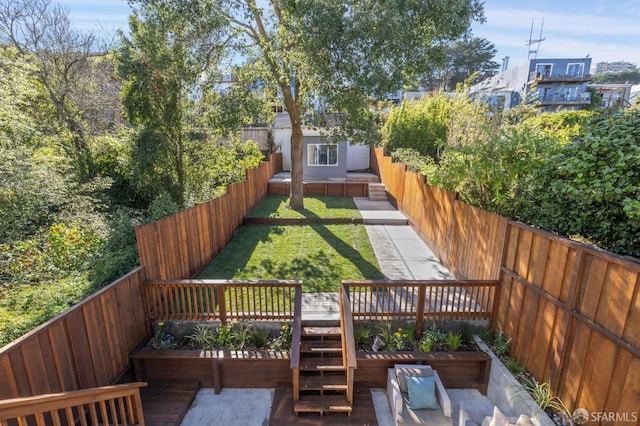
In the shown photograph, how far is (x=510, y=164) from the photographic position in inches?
196

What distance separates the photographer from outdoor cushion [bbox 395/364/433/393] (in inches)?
169

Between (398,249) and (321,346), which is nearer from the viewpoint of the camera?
(321,346)

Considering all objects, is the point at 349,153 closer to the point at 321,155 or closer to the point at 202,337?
the point at 321,155

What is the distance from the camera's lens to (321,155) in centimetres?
1730

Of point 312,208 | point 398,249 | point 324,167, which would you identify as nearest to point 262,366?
point 398,249

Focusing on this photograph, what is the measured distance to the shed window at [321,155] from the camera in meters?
17.1

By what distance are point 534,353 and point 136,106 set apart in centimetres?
938

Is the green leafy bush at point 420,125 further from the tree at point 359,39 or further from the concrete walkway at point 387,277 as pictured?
the tree at point 359,39

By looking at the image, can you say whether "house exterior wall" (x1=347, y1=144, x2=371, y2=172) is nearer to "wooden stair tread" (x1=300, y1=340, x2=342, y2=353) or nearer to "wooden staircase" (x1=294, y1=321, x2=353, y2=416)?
"wooden staircase" (x1=294, y1=321, x2=353, y2=416)

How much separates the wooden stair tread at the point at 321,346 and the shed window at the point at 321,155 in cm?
1334

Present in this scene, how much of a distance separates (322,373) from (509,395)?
8.75ft

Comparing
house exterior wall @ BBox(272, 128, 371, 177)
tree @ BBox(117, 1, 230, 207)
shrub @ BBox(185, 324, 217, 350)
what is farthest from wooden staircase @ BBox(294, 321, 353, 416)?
house exterior wall @ BBox(272, 128, 371, 177)

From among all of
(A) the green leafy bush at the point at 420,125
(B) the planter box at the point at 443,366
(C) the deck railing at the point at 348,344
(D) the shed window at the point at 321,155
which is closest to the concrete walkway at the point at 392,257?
(C) the deck railing at the point at 348,344

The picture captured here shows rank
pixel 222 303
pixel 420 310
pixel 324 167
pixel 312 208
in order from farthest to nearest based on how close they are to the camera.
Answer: pixel 324 167 → pixel 312 208 → pixel 420 310 → pixel 222 303
